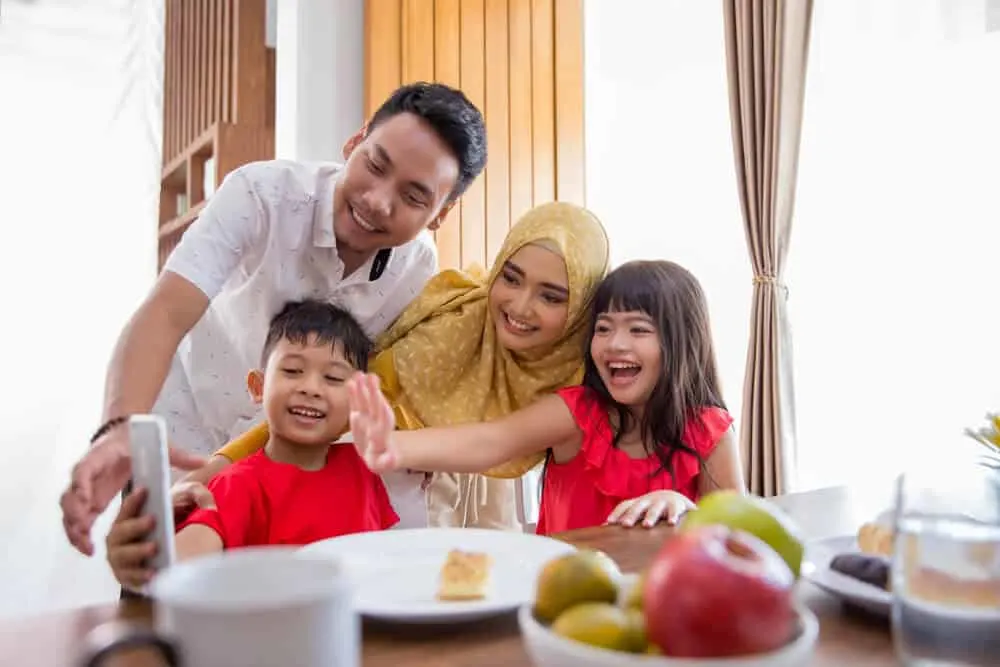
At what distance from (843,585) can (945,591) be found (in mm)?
197

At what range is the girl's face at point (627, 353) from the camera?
60.2 inches

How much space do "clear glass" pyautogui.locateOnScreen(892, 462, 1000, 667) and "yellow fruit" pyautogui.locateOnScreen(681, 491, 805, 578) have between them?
0.37 ft

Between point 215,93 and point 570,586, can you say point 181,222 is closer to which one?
point 215,93

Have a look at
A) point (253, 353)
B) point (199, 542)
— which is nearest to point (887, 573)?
point (199, 542)

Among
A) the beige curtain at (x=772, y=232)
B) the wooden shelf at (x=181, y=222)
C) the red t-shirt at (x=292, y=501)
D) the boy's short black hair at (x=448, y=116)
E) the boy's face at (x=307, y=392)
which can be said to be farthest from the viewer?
the wooden shelf at (x=181, y=222)

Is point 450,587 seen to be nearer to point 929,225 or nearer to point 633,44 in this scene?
point 929,225

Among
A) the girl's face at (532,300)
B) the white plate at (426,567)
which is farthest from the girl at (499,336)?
the white plate at (426,567)

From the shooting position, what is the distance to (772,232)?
2.47 metres

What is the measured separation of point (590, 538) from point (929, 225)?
1574 millimetres

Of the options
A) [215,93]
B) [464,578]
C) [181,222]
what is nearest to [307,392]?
[464,578]

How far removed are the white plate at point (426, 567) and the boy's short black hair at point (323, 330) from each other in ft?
1.54

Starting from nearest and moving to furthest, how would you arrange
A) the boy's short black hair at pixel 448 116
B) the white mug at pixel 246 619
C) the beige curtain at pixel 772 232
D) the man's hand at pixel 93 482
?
the white mug at pixel 246 619 < the man's hand at pixel 93 482 < the boy's short black hair at pixel 448 116 < the beige curtain at pixel 772 232

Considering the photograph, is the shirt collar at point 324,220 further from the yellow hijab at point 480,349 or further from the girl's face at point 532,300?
the girl's face at point 532,300

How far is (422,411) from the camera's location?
162 cm
